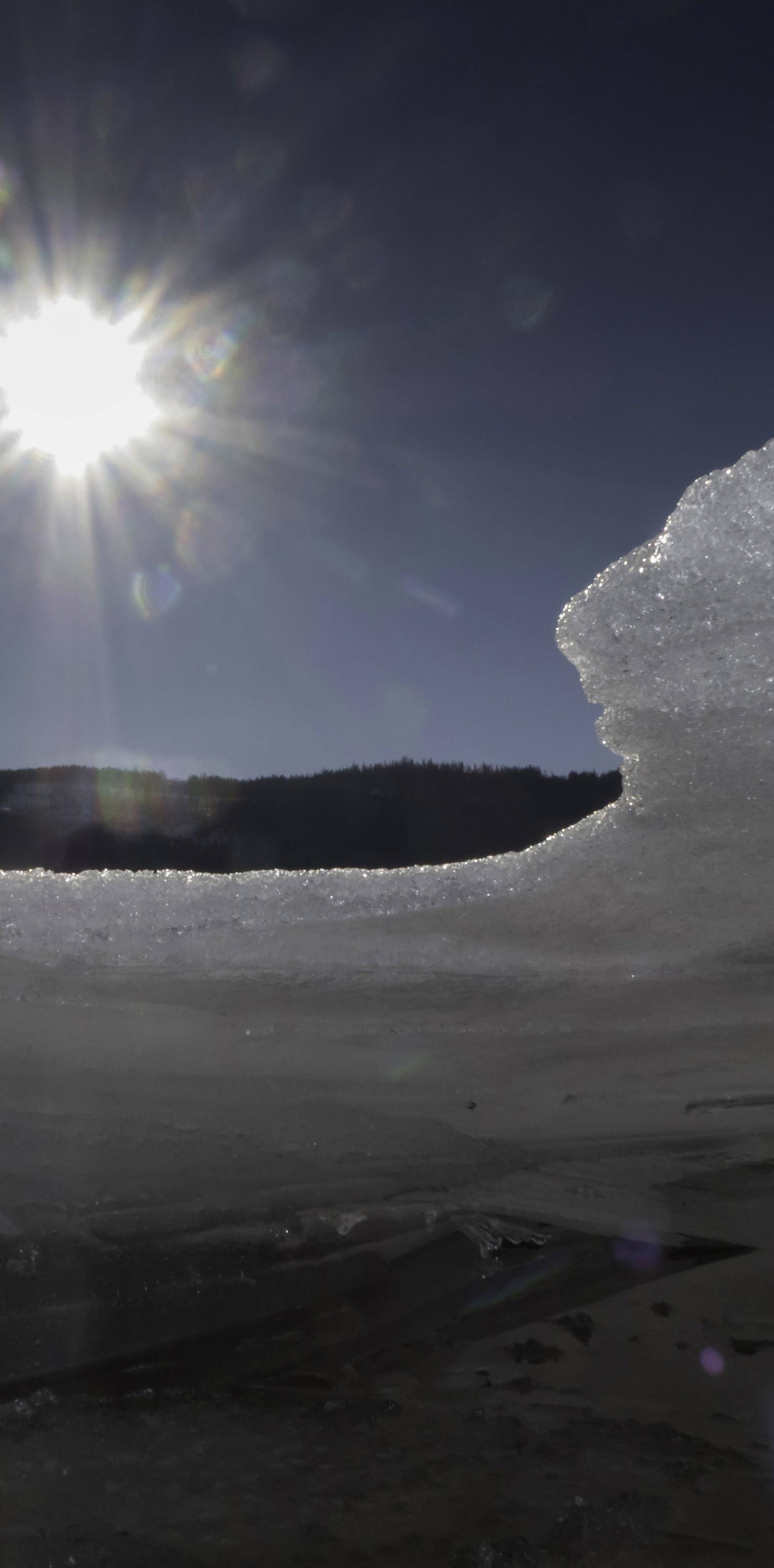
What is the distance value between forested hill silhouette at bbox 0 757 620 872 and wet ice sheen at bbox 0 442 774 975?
1760 centimetres

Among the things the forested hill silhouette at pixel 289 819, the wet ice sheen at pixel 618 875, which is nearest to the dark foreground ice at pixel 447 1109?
the wet ice sheen at pixel 618 875

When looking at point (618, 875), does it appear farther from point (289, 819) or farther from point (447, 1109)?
point (289, 819)

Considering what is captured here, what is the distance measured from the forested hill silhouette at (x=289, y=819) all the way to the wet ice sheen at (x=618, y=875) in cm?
1760

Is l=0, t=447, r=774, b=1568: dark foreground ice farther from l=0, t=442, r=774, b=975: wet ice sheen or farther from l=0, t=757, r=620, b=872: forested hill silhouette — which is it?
l=0, t=757, r=620, b=872: forested hill silhouette

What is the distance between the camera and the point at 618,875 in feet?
3.14

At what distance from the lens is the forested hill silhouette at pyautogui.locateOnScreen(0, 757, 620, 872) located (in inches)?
744

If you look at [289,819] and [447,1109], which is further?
[289,819]

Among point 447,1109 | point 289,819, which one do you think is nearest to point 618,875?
point 447,1109

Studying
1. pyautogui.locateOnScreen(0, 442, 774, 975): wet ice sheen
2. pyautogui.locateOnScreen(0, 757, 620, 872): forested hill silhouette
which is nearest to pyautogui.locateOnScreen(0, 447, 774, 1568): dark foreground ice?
pyautogui.locateOnScreen(0, 442, 774, 975): wet ice sheen

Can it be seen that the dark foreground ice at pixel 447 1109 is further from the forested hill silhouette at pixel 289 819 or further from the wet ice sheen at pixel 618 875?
the forested hill silhouette at pixel 289 819

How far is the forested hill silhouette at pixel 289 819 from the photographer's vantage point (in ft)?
62.0

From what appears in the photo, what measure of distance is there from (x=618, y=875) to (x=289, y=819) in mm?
18692

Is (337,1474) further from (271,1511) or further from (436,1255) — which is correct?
(436,1255)

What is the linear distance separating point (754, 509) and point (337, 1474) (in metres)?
1.04
